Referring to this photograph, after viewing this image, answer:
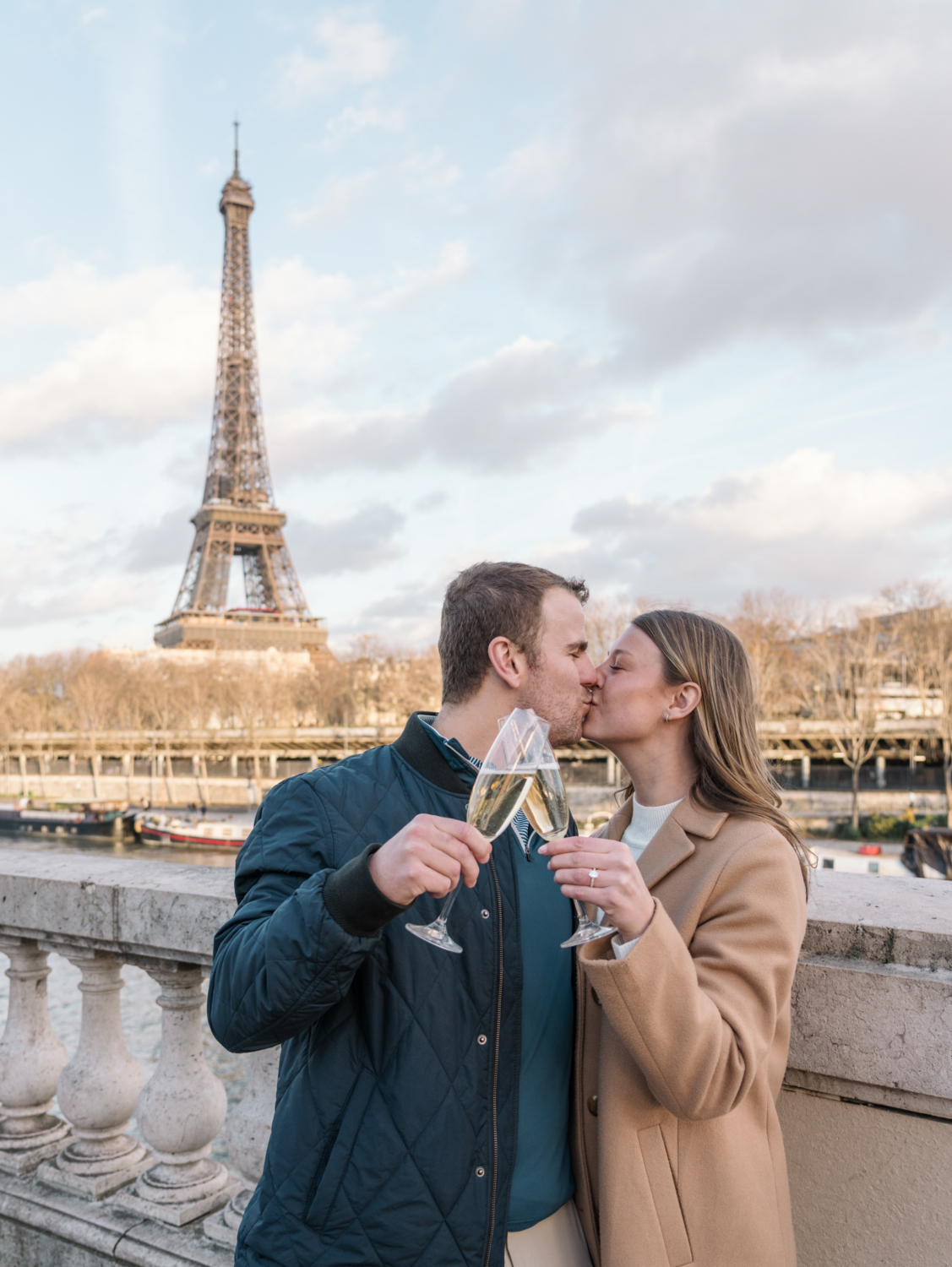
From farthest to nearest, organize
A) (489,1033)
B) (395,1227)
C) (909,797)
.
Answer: (909,797), (489,1033), (395,1227)

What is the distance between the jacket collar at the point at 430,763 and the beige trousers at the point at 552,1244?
2.44ft

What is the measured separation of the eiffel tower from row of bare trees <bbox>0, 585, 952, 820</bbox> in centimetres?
413

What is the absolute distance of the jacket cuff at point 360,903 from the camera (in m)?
1.38

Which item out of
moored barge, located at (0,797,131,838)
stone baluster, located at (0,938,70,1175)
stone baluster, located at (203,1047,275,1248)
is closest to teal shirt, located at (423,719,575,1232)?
stone baluster, located at (203,1047,275,1248)

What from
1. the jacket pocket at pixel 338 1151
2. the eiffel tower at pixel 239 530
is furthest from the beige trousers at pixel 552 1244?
the eiffel tower at pixel 239 530

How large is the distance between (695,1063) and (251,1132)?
4.57ft

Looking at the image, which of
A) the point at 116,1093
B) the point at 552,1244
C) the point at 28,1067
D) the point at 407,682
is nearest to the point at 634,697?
the point at 552,1244

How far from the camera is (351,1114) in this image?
1.56 m

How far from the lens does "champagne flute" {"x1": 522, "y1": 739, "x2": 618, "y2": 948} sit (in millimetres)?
1363

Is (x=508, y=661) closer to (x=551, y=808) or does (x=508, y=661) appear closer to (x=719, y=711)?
(x=719, y=711)

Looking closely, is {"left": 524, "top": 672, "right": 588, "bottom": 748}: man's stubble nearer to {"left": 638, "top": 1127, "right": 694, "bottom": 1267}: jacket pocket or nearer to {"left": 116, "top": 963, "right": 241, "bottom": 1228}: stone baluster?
{"left": 638, "top": 1127, "right": 694, "bottom": 1267}: jacket pocket

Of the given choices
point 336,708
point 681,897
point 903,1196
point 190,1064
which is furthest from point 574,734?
point 336,708

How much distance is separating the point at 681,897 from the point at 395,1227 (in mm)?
688

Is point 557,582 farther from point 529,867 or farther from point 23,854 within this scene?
point 23,854
